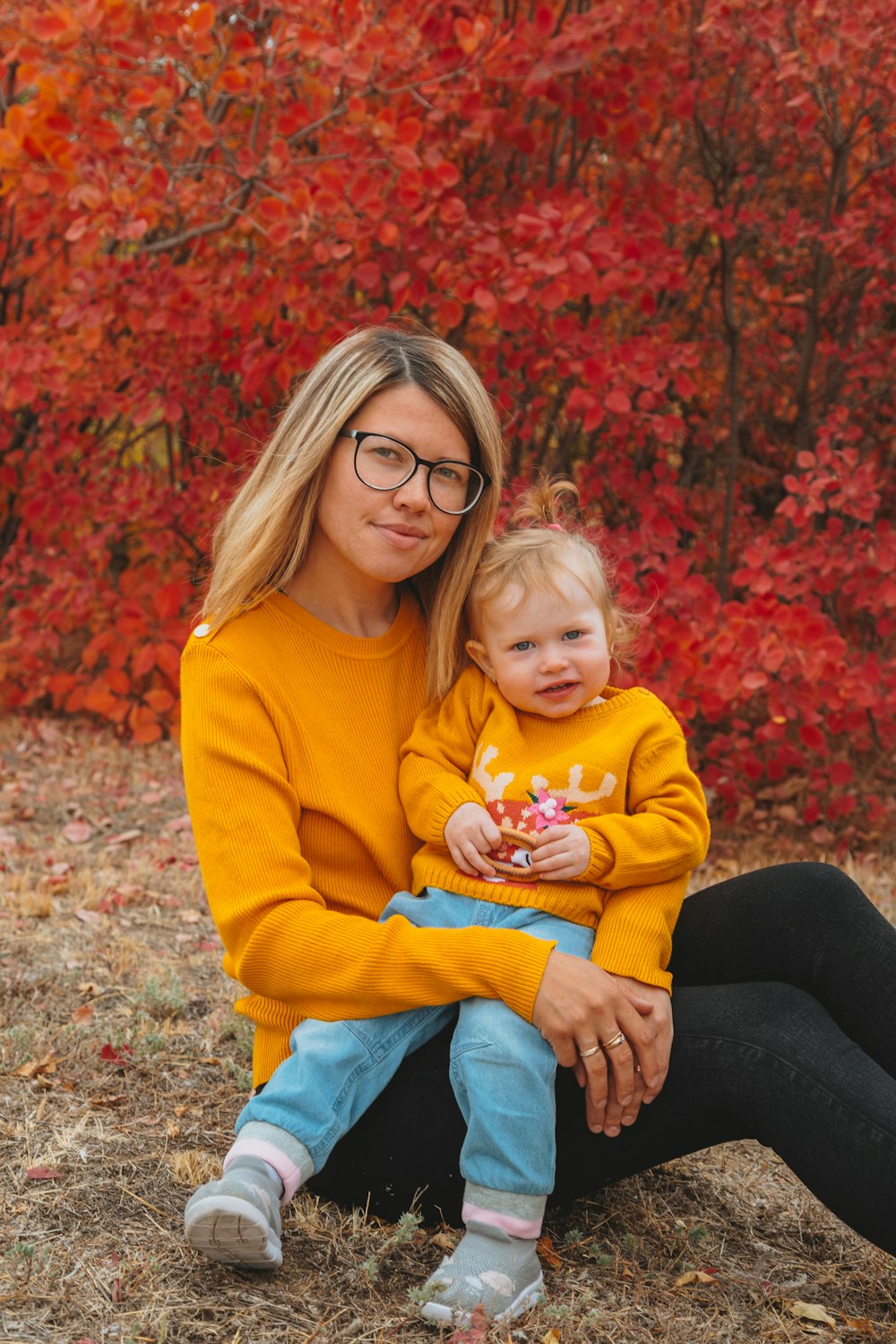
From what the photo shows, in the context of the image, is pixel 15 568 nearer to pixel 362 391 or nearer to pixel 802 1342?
pixel 362 391

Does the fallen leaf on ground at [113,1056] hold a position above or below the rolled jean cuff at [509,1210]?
below

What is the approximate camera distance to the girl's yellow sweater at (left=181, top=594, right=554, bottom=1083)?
1.92 meters

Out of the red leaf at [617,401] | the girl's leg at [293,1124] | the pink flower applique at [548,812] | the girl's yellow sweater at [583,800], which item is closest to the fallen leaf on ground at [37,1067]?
the girl's leg at [293,1124]

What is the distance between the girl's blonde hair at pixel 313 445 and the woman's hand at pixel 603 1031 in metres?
0.65

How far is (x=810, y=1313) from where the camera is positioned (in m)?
2.00

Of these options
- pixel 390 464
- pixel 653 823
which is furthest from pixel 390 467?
pixel 653 823

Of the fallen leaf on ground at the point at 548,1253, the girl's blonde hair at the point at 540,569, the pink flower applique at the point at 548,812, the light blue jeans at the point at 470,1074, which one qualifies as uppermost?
the girl's blonde hair at the point at 540,569

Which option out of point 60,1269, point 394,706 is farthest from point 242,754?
point 60,1269

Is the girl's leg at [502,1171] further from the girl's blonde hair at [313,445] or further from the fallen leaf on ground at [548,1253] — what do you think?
the girl's blonde hair at [313,445]

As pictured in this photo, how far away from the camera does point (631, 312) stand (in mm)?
4941

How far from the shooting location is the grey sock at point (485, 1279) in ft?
6.05

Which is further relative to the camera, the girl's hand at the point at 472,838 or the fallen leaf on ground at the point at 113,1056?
the fallen leaf on ground at the point at 113,1056

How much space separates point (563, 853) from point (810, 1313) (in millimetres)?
804

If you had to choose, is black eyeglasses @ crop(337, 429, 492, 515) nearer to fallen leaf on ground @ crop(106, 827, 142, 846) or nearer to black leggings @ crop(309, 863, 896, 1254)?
black leggings @ crop(309, 863, 896, 1254)
